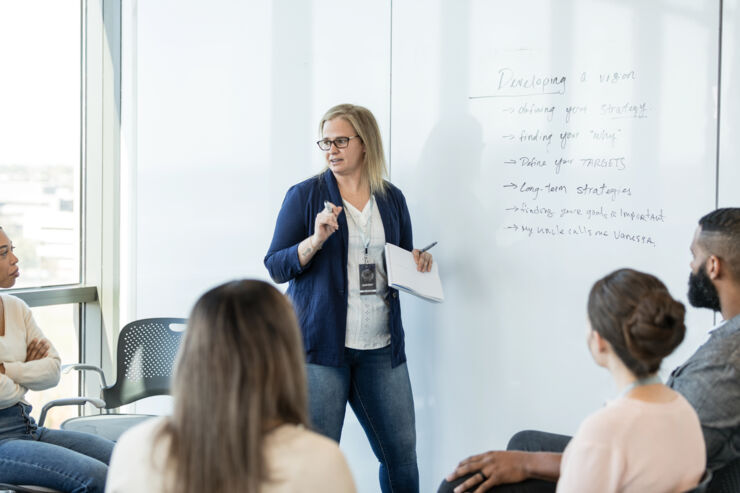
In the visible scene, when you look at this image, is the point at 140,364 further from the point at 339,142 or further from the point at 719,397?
the point at 719,397

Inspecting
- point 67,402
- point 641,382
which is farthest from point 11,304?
point 641,382

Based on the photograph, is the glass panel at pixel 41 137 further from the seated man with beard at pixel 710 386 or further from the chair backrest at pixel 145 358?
the seated man with beard at pixel 710 386

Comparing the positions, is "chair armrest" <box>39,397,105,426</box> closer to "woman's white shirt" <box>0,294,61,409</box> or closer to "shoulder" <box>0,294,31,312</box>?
"woman's white shirt" <box>0,294,61,409</box>

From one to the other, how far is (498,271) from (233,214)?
4.47 feet

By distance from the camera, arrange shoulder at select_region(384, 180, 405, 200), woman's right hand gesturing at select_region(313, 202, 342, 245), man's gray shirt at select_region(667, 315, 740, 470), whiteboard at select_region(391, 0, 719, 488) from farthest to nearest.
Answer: shoulder at select_region(384, 180, 405, 200) < whiteboard at select_region(391, 0, 719, 488) < woman's right hand gesturing at select_region(313, 202, 342, 245) < man's gray shirt at select_region(667, 315, 740, 470)

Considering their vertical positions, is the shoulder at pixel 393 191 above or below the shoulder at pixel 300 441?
above

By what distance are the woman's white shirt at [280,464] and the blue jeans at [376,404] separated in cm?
138

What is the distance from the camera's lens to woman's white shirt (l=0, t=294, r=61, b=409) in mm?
2283

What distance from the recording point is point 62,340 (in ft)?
12.4

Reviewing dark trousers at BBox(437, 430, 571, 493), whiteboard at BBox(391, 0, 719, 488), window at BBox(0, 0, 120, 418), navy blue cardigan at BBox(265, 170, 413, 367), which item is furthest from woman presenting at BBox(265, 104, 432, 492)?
window at BBox(0, 0, 120, 418)

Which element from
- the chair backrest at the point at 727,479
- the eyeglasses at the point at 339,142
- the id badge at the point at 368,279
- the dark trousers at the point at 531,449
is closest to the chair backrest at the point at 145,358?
the id badge at the point at 368,279

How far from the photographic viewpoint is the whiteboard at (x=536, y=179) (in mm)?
2521

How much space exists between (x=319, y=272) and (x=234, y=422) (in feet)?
4.82

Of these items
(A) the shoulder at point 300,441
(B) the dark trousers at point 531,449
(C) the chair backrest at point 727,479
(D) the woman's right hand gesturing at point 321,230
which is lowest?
(B) the dark trousers at point 531,449
